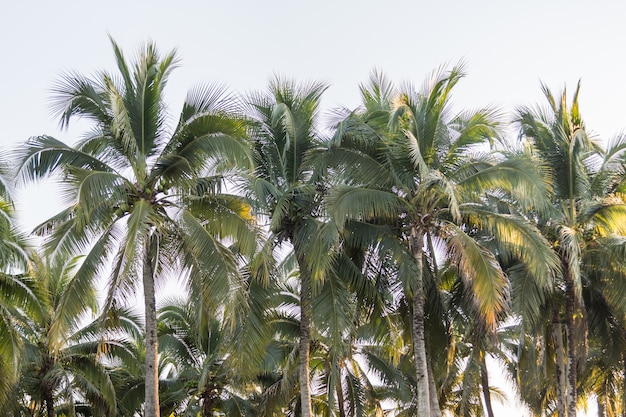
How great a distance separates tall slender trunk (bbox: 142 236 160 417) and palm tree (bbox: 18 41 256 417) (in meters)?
0.02

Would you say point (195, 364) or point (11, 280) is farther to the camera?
point (195, 364)

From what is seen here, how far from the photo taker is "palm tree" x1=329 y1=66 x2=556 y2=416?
58.8 ft

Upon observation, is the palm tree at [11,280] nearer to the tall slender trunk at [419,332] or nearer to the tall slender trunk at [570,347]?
the tall slender trunk at [419,332]

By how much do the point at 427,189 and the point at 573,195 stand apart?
4.46 metres

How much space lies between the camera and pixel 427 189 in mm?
18562

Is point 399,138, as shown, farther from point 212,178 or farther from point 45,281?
point 45,281

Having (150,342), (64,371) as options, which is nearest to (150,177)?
(150,342)

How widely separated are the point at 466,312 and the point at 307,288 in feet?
16.5

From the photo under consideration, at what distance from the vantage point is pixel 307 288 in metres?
19.5

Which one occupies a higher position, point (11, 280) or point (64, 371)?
point (11, 280)

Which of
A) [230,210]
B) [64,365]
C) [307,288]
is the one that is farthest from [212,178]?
[64,365]

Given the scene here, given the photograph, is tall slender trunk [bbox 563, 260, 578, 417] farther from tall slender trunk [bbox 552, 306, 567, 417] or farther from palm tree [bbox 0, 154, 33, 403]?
palm tree [bbox 0, 154, 33, 403]

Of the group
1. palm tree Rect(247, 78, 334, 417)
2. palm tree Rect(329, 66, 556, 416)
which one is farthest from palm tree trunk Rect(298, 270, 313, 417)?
palm tree Rect(329, 66, 556, 416)

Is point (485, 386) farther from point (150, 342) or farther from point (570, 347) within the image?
point (150, 342)
